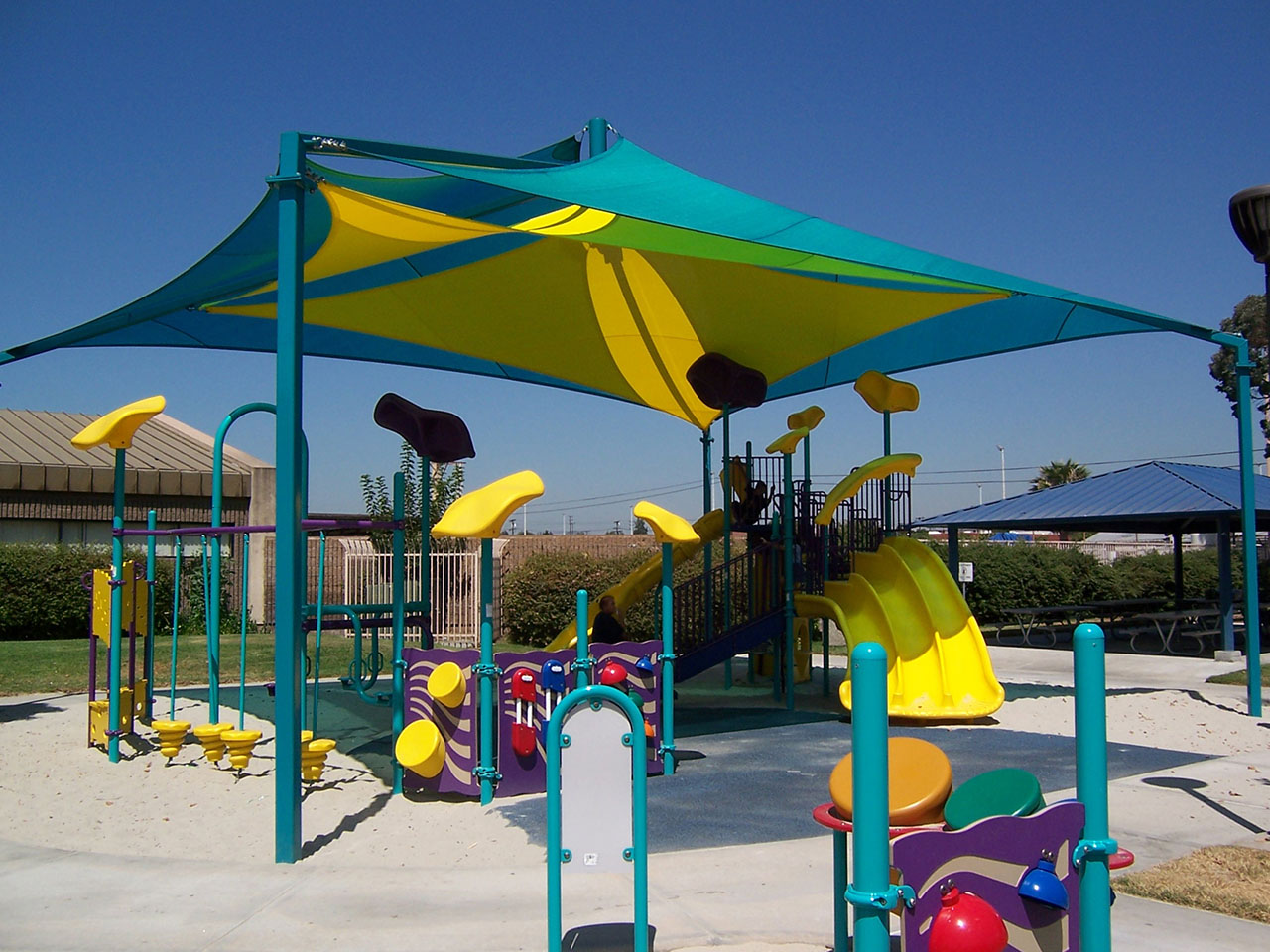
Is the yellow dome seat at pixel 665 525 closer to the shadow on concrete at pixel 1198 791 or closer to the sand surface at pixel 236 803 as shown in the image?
the sand surface at pixel 236 803

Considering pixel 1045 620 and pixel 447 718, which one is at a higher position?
pixel 447 718

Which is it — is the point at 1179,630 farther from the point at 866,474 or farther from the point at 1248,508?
the point at 866,474

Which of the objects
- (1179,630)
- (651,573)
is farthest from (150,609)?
(1179,630)

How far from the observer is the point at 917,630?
1177 cm

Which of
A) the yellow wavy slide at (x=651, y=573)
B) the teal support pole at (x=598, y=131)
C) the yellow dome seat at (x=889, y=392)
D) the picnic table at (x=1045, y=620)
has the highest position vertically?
the teal support pole at (x=598, y=131)

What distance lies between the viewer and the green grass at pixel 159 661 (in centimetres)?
1459

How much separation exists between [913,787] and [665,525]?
5.17m

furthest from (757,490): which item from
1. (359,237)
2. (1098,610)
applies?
(1098,610)

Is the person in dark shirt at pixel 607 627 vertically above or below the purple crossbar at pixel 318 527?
below

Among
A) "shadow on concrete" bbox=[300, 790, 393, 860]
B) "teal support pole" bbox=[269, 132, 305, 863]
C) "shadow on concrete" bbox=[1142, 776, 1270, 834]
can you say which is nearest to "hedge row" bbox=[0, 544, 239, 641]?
"shadow on concrete" bbox=[300, 790, 393, 860]

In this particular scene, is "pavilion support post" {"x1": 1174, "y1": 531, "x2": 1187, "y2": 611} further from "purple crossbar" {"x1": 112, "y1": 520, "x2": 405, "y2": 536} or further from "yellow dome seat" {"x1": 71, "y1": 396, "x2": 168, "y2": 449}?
"yellow dome seat" {"x1": 71, "y1": 396, "x2": 168, "y2": 449}

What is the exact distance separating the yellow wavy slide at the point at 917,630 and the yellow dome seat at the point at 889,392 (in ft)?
5.55

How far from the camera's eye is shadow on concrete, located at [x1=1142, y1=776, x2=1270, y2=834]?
7.16 meters

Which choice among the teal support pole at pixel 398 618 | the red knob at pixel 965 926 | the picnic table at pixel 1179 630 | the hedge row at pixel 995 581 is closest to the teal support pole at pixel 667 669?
the teal support pole at pixel 398 618
